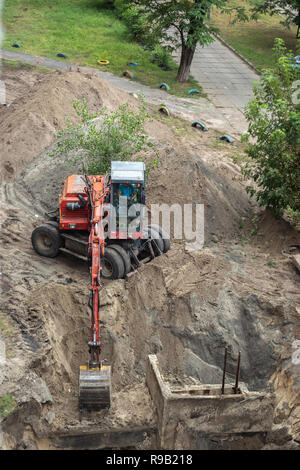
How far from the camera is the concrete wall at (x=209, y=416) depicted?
11000mm

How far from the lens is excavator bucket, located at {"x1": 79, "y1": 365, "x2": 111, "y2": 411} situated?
10594 millimetres

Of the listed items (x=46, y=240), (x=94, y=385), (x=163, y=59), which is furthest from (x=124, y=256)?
(x=163, y=59)

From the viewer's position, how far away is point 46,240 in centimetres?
1492

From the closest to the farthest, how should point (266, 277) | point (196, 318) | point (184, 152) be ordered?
point (196, 318)
point (266, 277)
point (184, 152)

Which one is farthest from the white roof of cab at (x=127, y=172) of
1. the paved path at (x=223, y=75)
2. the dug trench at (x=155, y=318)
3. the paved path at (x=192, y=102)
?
the paved path at (x=223, y=75)

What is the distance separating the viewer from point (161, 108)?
24750 millimetres

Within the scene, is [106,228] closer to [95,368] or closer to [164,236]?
[164,236]

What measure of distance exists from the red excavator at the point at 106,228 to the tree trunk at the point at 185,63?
16.4 meters

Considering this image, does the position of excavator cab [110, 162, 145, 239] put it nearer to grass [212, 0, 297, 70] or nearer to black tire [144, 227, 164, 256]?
black tire [144, 227, 164, 256]

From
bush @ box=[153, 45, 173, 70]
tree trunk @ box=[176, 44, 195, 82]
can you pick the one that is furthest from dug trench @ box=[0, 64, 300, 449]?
bush @ box=[153, 45, 173, 70]

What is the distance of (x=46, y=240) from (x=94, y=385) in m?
5.37

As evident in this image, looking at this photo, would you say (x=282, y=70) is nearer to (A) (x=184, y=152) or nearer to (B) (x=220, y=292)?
(A) (x=184, y=152)
